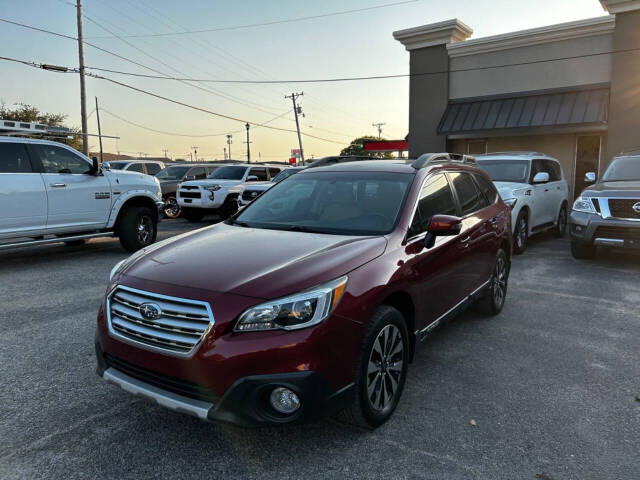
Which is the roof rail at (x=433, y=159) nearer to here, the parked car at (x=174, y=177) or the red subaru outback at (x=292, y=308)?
the red subaru outback at (x=292, y=308)

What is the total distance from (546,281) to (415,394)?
4490mm

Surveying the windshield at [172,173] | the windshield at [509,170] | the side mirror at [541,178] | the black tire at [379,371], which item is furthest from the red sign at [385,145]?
the black tire at [379,371]

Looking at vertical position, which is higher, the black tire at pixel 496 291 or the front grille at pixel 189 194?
the front grille at pixel 189 194

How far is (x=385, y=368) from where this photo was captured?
3.08m

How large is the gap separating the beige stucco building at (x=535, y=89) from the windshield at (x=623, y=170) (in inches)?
219

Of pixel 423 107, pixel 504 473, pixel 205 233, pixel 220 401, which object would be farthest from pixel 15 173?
pixel 423 107

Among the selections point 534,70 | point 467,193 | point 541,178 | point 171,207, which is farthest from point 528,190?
point 171,207

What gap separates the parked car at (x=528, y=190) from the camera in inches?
360

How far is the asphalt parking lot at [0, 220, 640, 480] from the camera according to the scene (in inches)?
106

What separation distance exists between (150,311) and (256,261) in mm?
655

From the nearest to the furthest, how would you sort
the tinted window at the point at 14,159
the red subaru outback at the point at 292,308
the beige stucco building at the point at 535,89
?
the red subaru outback at the point at 292,308 → the tinted window at the point at 14,159 → the beige stucco building at the point at 535,89

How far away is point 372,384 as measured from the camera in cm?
296

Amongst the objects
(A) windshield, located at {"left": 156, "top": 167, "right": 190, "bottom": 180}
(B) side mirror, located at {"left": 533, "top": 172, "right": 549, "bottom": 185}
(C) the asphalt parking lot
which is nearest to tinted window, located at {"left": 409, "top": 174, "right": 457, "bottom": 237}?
(C) the asphalt parking lot

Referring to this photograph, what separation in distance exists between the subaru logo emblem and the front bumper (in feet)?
24.6
